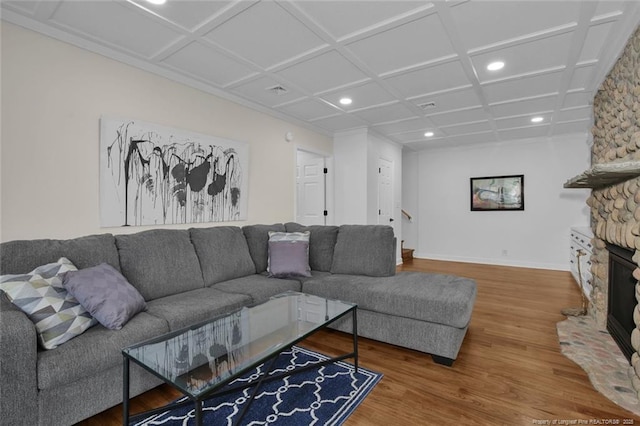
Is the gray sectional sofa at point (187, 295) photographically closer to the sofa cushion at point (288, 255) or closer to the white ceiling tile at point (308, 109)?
the sofa cushion at point (288, 255)

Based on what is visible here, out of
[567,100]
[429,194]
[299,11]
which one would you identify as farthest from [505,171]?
[299,11]

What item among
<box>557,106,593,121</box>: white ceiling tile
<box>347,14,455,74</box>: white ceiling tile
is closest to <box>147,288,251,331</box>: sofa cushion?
<box>347,14,455,74</box>: white ceiling tile

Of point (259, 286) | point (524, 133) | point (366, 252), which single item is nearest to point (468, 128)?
point (524, 133)

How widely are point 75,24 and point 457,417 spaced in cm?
355

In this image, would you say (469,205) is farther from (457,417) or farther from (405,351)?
(457,417)

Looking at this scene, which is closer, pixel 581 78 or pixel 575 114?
pixel 581 78

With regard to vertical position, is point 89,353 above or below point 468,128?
below

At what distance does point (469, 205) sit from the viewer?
21.2 feet

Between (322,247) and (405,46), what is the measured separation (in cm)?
206

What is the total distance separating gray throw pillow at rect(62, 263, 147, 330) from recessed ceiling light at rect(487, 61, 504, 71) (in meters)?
3.41

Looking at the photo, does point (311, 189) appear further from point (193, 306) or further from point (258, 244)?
point (193, 306)

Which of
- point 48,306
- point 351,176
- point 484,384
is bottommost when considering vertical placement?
point 484,384

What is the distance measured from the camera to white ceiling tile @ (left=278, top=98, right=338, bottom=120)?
3850 millimetres

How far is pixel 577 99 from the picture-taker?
369 centimetres
